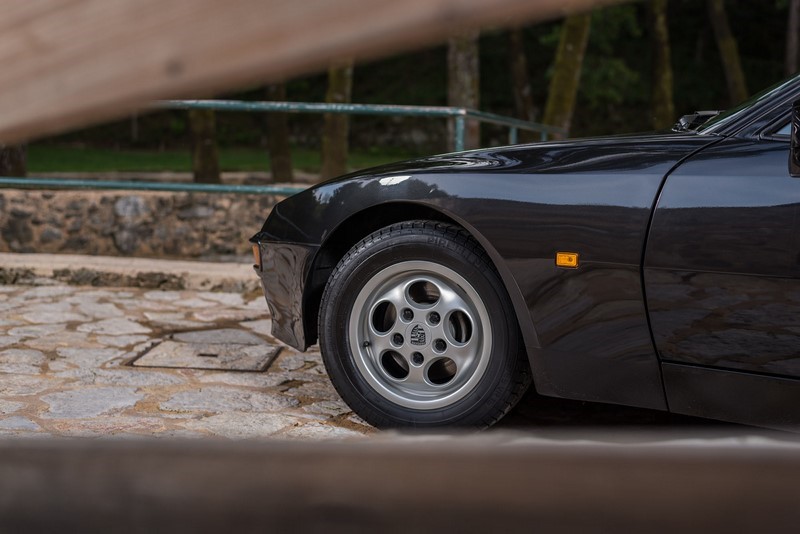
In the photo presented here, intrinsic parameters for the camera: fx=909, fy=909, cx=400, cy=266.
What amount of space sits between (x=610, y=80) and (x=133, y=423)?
2064cm

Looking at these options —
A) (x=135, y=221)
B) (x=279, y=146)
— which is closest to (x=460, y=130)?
(x=135, y=221)

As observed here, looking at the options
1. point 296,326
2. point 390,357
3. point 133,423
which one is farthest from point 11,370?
point 390,357

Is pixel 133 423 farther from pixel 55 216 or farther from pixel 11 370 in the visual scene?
pixel 55 216

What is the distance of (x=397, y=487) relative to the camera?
0.83 metres

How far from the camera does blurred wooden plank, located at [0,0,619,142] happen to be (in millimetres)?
658

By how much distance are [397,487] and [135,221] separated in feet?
23.1

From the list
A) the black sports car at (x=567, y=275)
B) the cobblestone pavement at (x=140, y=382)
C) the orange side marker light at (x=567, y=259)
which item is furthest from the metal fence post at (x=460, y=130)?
the orange side marker light at (x=567, y=259)

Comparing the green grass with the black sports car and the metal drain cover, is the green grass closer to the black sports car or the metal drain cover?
the metal drain cover

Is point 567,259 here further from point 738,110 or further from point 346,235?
point 346,235

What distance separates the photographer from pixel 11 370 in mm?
4324

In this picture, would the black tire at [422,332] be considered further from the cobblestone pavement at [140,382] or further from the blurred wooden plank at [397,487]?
the blurred wooden plank at [397,487]

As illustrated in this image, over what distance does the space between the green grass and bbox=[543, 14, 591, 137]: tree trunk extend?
4.84 metres

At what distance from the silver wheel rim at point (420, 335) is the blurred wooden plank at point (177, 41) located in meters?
2.47

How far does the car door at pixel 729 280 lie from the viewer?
2.64m
